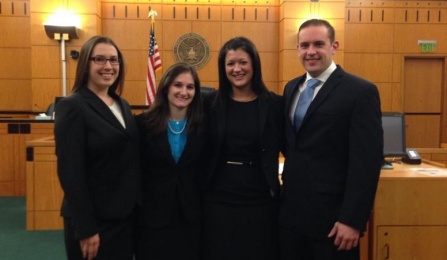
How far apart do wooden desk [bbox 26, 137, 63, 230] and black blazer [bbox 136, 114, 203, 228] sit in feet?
9.69

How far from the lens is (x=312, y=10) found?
27.9 ft

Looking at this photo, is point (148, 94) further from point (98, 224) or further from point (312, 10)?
point (98, 224)

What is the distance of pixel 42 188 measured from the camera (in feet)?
15.7

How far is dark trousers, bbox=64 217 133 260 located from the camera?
75.9 inches

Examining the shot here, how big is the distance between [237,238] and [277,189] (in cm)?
33

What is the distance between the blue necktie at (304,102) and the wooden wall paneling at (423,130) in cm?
824

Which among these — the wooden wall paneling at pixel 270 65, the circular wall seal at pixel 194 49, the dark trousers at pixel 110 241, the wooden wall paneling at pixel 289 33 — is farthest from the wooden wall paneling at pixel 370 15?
the dark trousers at pixel 110 241

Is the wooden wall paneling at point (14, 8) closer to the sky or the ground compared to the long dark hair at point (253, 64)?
closer to the sky

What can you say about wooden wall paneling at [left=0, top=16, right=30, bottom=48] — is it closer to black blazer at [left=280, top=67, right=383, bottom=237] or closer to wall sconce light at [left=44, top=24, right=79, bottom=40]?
wall sconce light at [left=44, top=24, right=79, bottom=40]

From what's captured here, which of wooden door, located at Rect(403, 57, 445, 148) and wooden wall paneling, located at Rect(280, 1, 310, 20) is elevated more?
wooden wall paneling, located at Rect(280, 1, 310, 20)

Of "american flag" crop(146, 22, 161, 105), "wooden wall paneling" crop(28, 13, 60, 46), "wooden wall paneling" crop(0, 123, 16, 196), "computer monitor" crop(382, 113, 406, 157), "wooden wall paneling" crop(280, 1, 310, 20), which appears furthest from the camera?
"wooden wall paneling" crop(280, 1, 310, 20)

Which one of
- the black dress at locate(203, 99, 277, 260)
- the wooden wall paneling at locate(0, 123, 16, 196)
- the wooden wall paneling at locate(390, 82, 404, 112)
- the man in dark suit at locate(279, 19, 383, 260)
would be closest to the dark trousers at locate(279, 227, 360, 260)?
the man in dark suit at locate(279, 19, 383, 260)

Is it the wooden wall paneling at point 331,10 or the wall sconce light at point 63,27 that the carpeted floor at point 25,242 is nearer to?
the wall sconce light at point 63,27

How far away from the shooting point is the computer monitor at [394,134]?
380cm
